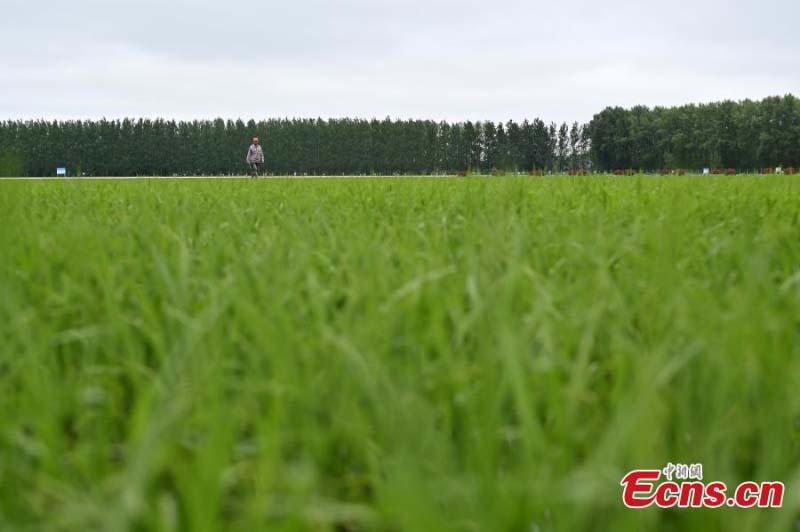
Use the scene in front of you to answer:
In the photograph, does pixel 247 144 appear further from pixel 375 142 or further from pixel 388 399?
pixel 388 399

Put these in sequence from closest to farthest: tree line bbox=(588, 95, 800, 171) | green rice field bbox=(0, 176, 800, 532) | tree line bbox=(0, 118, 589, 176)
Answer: green rice field bbox=(0, 176, 800, 532), tree line bbox=(0, 118, 589, 176), tree line bbox=(588, 95, 800, 171)

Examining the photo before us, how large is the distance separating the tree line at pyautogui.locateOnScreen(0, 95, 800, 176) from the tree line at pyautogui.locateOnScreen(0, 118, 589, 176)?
4.0 inches

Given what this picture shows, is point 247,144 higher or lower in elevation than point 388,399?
higher

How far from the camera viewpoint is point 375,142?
73.5 m

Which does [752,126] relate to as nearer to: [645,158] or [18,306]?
[645,158]

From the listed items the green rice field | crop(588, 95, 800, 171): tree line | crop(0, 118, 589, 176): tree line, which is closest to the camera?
the green rice field

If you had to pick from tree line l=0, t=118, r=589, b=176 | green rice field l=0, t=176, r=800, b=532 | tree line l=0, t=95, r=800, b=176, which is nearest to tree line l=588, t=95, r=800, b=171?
tree line l=0, t=95, r=800, b=176

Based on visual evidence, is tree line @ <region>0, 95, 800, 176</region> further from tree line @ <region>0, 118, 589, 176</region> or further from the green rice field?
the green rice field

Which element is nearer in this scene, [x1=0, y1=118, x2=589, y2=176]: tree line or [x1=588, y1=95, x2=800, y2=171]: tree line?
[x1=0, y1=118, x2=589, y2=176]: tree line

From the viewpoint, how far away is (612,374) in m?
1.17

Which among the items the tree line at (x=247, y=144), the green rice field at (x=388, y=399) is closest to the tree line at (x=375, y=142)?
the tree line at (x=247, y=144)

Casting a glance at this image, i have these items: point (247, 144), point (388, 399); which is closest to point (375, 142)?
point (247, 144)

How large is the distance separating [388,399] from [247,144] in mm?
72577

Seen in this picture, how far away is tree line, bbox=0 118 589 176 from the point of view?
6612cm
